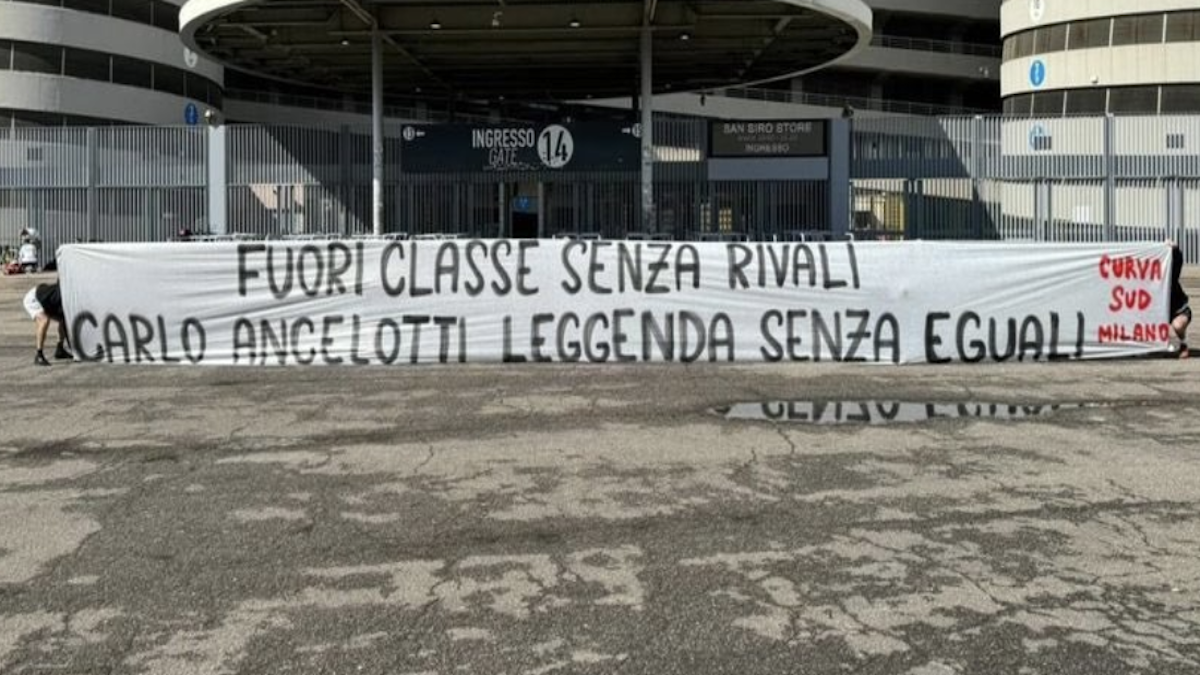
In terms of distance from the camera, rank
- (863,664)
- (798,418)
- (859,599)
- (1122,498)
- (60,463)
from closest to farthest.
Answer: (863,664), (859,599), (1122,498), (60,463), (798,418)

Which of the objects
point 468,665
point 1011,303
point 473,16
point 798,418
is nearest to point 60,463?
point 468,665

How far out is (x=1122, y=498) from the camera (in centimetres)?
691

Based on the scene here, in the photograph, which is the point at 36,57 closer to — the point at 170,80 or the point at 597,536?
the point at 170,80

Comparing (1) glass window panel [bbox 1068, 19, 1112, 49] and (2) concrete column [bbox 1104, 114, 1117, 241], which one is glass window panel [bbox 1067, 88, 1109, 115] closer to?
(1) glass window panel [bbox 1068, 19, 1112, 49]

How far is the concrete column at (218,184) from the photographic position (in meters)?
34.1

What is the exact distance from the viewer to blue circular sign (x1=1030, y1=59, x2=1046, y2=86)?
54281mm

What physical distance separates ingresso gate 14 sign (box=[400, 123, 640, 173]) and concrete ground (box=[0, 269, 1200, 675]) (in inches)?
809

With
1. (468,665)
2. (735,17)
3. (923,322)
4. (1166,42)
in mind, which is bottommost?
(468,665)

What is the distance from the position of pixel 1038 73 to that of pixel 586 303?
4773 centimetres

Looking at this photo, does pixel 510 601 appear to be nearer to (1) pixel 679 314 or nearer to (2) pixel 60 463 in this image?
(2) pixel 60 463

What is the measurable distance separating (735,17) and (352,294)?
1609 centimetres

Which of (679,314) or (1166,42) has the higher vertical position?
(1166,42)

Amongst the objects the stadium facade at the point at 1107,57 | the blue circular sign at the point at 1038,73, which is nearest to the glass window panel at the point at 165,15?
the stadium facade at the point at 1107,57

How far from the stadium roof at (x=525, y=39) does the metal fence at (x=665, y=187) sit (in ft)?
8.15
